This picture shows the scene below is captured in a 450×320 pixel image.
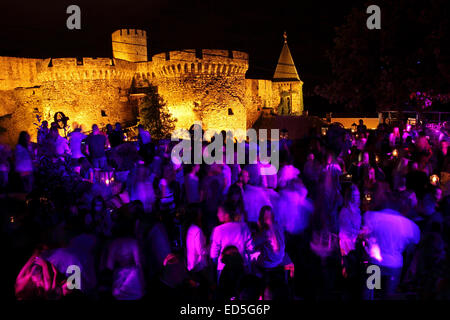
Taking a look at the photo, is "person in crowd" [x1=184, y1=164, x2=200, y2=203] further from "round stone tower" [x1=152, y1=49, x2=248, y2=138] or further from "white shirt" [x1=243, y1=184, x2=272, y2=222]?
"round stone tower" [x1=152, y1=49, x2=248, y2=138]

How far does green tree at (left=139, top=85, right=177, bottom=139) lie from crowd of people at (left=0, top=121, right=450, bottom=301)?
429 inches

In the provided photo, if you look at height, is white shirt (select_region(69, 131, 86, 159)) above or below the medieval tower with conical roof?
below

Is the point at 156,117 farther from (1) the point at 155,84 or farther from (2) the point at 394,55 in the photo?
(2) the point at 394,55

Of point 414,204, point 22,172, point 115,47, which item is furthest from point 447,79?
point 115,47

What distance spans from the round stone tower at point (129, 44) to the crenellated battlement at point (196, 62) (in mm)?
5357

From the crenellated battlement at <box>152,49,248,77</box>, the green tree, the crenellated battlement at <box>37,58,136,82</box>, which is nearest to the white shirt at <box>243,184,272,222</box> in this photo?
the green tree

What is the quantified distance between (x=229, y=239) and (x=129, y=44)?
21.0m

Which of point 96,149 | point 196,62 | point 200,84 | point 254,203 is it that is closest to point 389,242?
point 254,203

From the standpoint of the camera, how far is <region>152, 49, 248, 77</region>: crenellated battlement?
16781 millimetres

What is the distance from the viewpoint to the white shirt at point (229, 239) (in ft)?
12.3

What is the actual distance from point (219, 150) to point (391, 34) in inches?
250

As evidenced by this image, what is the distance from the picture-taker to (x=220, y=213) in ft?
12.8

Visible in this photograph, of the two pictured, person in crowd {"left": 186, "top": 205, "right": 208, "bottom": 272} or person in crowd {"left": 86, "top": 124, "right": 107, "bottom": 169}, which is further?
person in crowd {"left": 86, "top": 124, "right": 107, "bottom": 169}

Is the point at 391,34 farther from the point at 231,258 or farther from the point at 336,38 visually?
the point at 231,258
